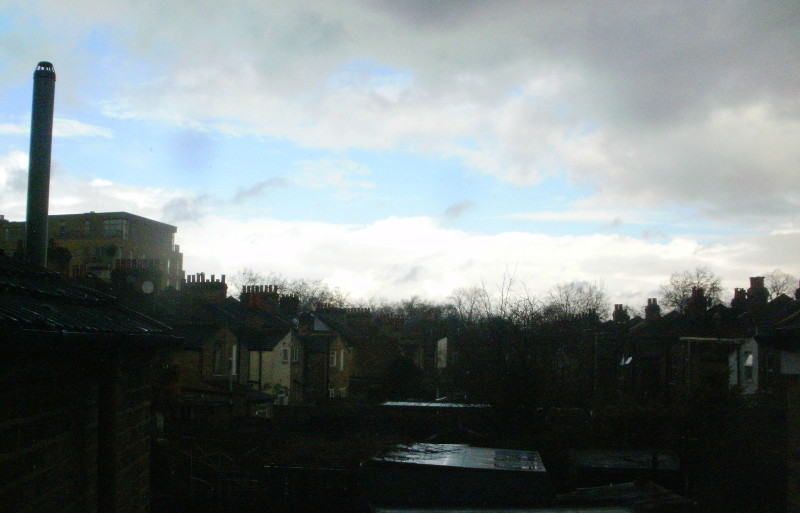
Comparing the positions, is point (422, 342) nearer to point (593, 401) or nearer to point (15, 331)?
point (593, 401)

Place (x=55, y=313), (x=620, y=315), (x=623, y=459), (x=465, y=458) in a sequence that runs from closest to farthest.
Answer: (x=55, y=313)
(x=465, y=458)
(x=623, y=459)
(x=620, y=315)

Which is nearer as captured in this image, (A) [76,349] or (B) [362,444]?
(A) [76,349]

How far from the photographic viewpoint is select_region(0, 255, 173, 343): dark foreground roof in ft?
12.4

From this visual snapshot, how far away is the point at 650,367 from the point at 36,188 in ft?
128

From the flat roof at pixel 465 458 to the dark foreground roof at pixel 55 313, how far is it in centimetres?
666

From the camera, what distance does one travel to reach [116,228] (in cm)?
6738

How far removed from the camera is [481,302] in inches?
1195

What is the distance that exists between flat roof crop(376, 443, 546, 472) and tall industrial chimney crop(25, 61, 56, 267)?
22.3 ft

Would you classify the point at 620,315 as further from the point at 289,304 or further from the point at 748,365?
the point at 289,304

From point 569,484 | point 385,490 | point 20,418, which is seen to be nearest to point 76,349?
point 20,418

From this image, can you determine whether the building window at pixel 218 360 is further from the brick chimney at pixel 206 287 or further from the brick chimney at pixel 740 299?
the brick chimney at pixel 740 299

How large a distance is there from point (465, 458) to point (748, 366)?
28769mm

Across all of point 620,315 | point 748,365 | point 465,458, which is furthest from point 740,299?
point 465,458

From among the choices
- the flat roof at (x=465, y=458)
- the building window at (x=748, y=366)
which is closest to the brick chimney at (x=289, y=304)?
the building window at (x=748, y=366)
